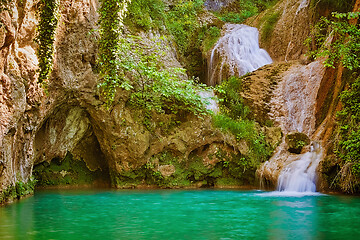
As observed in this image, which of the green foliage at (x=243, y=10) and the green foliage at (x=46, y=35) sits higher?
the green foliage at (x=243, y=10)

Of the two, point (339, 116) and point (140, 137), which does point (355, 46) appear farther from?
point (140, 137)

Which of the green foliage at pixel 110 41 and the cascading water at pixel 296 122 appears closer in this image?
the green foliage at pixel 110 41

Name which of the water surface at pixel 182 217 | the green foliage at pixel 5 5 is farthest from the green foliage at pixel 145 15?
the water surface at pixel 182 217

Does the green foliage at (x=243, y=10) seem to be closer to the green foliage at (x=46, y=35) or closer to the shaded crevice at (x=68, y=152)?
the shaded crevice at (x=68, y=152)

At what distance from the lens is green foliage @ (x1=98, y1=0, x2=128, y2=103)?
1225 cm

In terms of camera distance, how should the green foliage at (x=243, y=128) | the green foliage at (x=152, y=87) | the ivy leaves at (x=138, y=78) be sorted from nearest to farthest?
the ivy leaves at (x=138, y=78), the green foliage at (x=152, y=87), the green foliage at (x=243, y=128)

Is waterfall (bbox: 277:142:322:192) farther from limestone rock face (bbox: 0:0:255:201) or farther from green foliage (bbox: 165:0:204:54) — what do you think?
green foliage (bbox: 165:0:204:54)

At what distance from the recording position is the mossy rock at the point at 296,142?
1428cm

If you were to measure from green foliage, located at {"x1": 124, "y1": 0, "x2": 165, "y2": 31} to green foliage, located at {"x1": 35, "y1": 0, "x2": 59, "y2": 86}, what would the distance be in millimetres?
6305

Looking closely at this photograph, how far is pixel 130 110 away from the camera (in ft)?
46.5

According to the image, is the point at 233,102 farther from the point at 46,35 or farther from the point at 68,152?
the point at 46,35

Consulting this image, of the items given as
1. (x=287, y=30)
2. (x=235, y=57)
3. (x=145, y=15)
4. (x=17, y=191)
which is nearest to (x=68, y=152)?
(x=17, y=191)

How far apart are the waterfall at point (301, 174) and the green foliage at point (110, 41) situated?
621cm

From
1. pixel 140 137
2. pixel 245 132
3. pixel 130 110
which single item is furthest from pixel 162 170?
pixel 245 132
